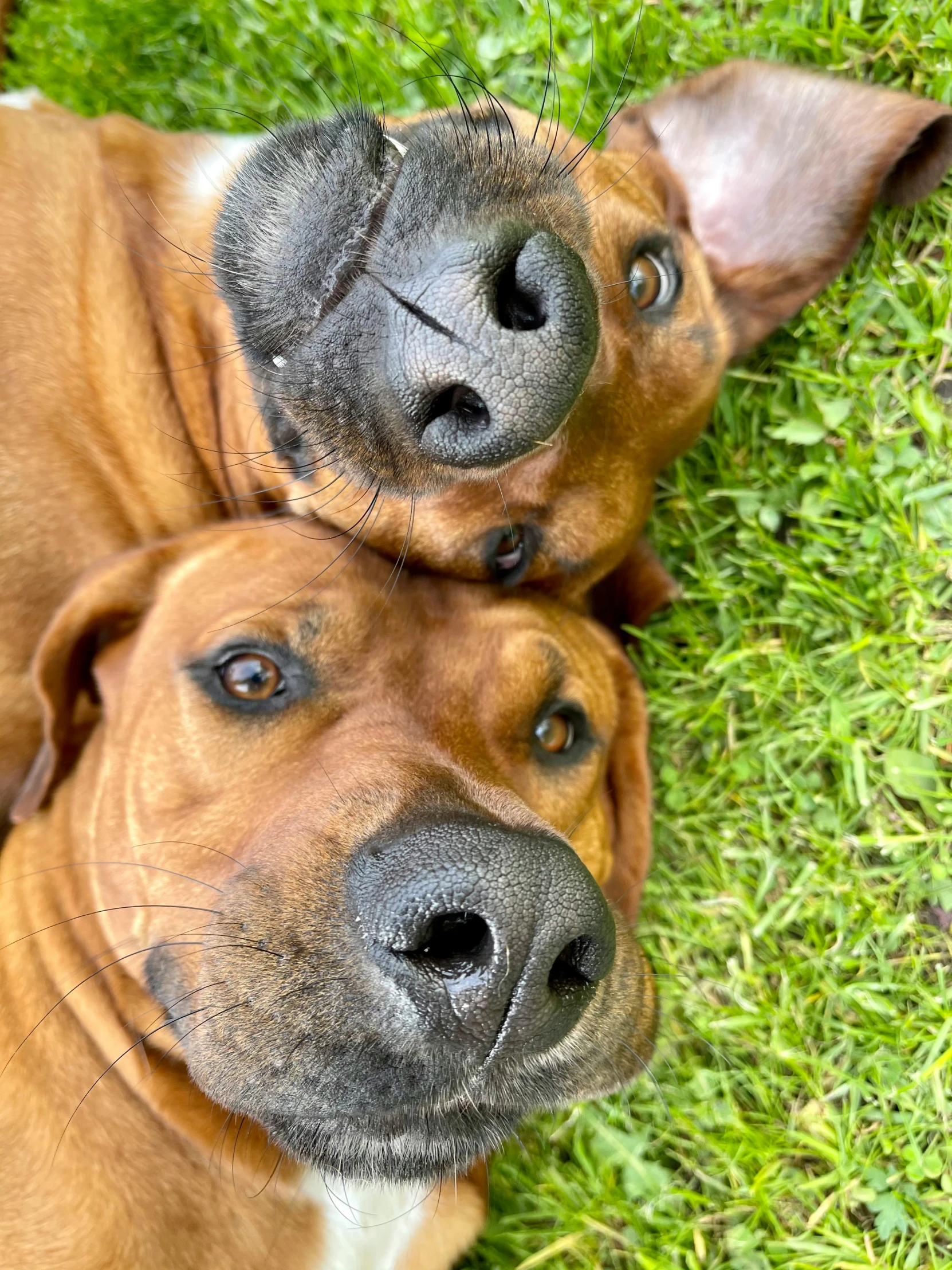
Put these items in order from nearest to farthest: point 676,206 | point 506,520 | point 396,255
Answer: point 396,255 → point 506,520 → point 676,206

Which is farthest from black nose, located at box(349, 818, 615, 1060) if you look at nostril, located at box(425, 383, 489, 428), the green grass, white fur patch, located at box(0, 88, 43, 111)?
white fur patch, located at box(0, 88, 43, 111)

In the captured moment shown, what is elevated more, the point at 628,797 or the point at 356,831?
the point at 356,831

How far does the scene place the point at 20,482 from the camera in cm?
294

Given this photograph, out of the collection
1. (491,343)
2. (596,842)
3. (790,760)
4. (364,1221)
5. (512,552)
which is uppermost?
(491,343)

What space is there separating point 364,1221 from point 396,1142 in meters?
1.12

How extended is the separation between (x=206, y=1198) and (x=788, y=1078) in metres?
1.79

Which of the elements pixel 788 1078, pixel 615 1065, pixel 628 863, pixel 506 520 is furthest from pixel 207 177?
pixel 788 1078

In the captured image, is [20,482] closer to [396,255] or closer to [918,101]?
[396,255]

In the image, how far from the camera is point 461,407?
1944 mm

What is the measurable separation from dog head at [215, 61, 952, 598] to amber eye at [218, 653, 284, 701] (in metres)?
0.39

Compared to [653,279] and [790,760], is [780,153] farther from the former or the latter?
[790,760]

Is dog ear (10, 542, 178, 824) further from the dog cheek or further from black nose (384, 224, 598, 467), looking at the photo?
the dog cheek

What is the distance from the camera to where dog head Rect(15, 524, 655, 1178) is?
72.7 inches

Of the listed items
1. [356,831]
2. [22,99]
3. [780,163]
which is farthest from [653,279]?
[22,99]
